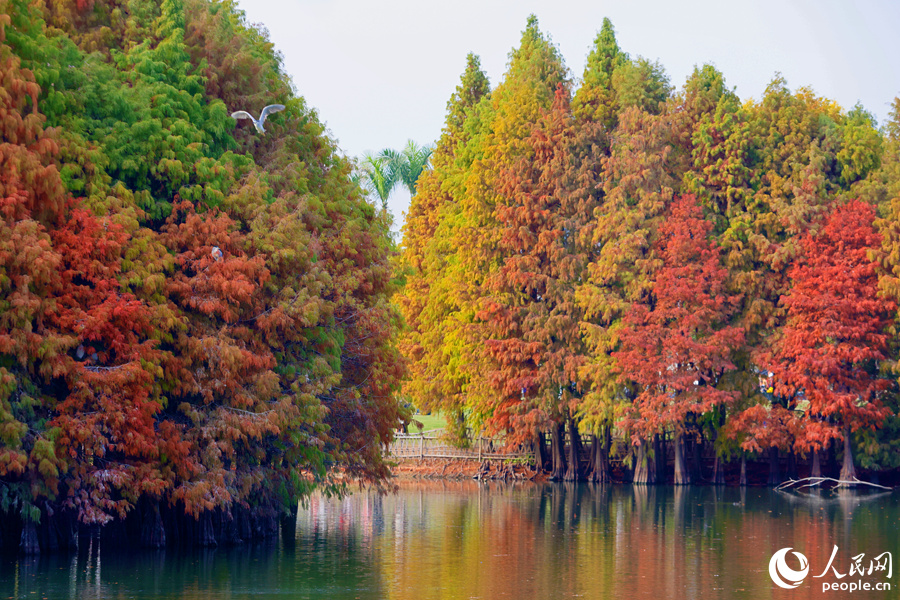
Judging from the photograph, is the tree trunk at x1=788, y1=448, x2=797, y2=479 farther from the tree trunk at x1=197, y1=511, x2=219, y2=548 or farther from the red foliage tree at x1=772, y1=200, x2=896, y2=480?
the tree trunk at x1=197, y1=511, x2=219, y2=548

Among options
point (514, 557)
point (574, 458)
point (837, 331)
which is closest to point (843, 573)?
point (514, 557)

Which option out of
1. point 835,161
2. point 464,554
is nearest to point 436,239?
point 835,161

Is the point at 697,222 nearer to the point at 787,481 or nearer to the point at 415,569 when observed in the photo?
the point at 787,481

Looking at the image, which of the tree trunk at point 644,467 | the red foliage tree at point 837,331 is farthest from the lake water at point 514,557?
the tree trunk at point 644,467

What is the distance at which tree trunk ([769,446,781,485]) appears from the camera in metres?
43.4

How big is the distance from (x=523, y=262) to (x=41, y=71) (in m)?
25.5

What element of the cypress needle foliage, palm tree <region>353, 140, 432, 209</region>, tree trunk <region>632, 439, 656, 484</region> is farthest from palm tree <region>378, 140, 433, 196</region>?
the cypress needle foliage

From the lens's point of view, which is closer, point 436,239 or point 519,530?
point 519,530

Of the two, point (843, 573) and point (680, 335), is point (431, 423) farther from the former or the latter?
point (843, 573)

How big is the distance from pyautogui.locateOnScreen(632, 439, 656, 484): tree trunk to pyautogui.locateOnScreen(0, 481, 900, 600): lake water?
816 centimetres

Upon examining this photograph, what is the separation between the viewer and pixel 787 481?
43000 mm

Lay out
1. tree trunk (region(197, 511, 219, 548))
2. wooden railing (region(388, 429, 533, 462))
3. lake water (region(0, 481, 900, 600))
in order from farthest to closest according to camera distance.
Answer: wooden railing (region(388, 429, 533, 462)), tree trunk (region(197, 511, 219, 548)), lake water (region(0, 481, 900, 600))

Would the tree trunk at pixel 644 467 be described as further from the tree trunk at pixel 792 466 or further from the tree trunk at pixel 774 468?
the tree trunk at pixel 792 466

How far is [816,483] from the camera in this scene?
138 feet
